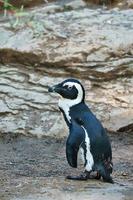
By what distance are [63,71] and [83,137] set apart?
3.33 m

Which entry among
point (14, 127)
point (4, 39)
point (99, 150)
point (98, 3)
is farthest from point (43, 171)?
point (98, 3)

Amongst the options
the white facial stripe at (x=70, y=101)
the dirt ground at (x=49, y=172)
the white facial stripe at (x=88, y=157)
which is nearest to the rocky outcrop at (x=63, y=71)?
the dirt ground at (x=49, y=172)

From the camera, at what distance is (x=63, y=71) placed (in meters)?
7.85

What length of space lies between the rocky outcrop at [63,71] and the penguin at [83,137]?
281 cm

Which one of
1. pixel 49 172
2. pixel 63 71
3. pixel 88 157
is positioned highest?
pixel 63 71

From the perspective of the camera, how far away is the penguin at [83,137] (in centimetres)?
460

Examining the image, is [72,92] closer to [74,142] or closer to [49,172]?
[74,142]

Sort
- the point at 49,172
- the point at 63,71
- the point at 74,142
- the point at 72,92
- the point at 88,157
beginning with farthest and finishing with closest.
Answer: the point at 63,71
the point at 49,172
the point at 72,92
the point at 88,157
the point at 74,142

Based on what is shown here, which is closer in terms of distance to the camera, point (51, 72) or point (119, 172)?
point (119, 172)

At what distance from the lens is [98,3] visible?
851 centimetres

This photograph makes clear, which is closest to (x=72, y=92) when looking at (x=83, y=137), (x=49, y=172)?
(x=83, y=137)

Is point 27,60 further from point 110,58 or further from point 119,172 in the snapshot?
point 119,172

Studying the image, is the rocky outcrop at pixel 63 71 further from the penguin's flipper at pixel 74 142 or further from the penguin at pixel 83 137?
the penguin's flipper at pixel 74 142

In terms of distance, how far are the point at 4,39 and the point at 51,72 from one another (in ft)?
2.53
